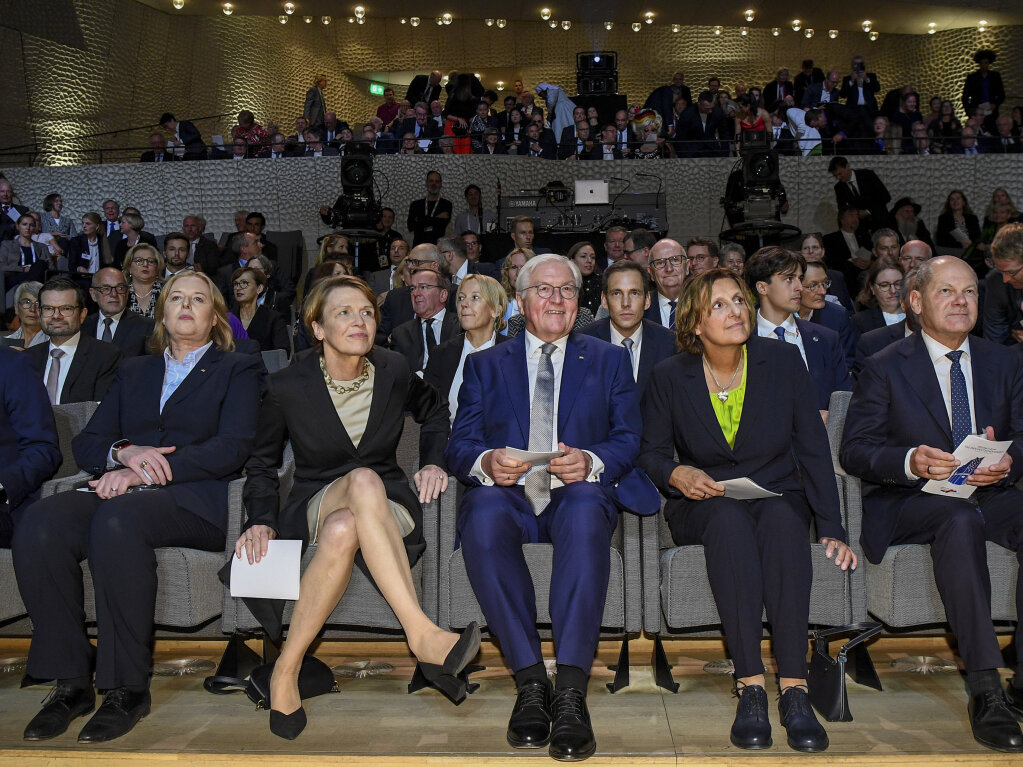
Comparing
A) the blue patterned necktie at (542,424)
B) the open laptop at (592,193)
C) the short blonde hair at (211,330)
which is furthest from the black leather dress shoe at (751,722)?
the open laptop at (592,193)

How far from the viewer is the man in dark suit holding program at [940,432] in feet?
7.96

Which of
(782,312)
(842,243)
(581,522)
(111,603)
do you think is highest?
(842,243)

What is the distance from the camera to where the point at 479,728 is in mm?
2352

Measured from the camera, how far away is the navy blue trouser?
2309 millimetres

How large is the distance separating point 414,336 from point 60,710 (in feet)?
8.16

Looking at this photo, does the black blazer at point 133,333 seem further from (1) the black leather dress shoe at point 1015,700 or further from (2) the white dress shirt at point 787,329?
(1) the black leather dress shoe at point 1015,700

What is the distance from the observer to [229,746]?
2.26 metres

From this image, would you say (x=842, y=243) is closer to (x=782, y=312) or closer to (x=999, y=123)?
(x=999, y=123)

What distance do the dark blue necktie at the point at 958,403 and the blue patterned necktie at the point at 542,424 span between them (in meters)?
1.12

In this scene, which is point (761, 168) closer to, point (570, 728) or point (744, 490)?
point (744, 490)

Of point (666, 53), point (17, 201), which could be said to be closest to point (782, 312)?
point (17, 201)

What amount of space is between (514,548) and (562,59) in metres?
13.9

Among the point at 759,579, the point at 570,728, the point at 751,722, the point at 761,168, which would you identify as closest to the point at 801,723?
the point at 751,722

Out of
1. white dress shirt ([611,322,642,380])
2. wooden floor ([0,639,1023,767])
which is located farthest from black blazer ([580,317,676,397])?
wooden floor ([0,639,1023,767])
